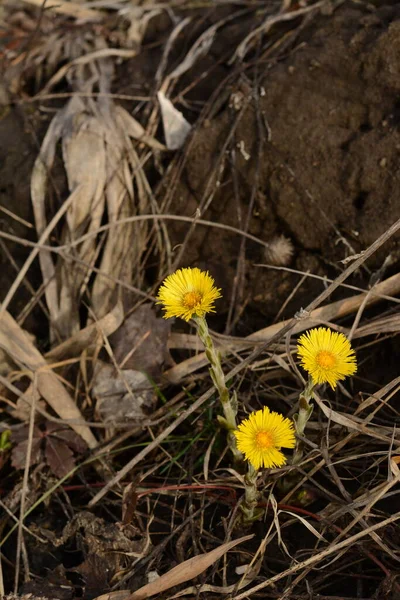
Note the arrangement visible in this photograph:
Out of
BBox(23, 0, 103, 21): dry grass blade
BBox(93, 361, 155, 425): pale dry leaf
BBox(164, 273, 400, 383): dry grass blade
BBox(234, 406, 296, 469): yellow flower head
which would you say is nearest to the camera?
BBox(234, 406, 296, 469): yellow flower head

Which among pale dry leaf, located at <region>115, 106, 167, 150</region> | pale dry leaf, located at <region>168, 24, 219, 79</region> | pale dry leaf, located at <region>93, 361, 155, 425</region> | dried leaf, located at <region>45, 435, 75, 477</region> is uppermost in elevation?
pale dry leaf, located at <region>168, 24, 219, 79</region>

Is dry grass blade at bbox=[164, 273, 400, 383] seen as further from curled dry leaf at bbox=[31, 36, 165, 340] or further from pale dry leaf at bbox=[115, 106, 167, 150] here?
pale dry leaf at bbox=[115, 106, 167, 150]

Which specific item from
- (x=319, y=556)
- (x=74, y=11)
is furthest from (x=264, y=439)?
(x=74, y=11)

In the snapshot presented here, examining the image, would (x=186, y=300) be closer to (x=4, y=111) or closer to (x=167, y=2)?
(x=4, y=111)

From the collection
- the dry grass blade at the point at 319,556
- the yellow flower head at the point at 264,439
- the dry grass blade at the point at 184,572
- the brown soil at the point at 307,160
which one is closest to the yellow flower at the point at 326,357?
the yellow flower head at the point at 264,439

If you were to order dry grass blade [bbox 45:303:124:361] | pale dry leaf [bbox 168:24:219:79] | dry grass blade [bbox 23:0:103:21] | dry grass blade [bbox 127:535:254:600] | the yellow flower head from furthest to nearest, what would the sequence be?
dry grass blade [bbox 23:0:103:21] < pale dry leaf [bbox 168:24:219:79] < dry grass blade [bbox 45:303:124:361] < dry grass blade [bbox 127:535:254:600] < the yellow flower head

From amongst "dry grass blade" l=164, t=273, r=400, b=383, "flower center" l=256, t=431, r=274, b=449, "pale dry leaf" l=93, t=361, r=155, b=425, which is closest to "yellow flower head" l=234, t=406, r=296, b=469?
"flower center" l=256, t=431, r=274, b=449

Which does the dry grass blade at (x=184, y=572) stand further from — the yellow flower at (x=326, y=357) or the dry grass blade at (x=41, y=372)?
the dry grass blade at (x=41, y=372)

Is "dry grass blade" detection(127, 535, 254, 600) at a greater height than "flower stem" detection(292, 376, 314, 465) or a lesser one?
lesser

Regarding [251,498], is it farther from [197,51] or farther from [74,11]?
[74,11]
